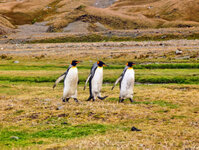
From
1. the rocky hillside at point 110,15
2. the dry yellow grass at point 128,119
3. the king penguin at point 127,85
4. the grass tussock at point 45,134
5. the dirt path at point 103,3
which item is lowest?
the grass tussock at point 45,134

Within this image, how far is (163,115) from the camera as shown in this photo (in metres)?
11.5

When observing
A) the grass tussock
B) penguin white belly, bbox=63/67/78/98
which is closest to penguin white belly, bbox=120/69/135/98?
penguin white belly, bbox=63/67/78/98

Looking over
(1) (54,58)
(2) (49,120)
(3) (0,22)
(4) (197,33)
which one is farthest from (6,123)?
(3) (0,22)

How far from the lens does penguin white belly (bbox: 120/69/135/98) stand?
14826mm

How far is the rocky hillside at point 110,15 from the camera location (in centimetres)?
8300

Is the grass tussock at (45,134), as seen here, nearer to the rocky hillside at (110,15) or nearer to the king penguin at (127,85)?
the king penguin at (127,85)

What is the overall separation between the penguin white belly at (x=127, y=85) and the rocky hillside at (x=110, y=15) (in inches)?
2554

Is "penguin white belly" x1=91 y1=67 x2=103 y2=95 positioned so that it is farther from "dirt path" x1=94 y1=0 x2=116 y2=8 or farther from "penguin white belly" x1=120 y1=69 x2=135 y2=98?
"dirt path" x1=94 y1=0 x2=116 y2=8

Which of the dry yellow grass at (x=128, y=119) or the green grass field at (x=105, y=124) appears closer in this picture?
the dry yellow grass at (x=128, y=119)

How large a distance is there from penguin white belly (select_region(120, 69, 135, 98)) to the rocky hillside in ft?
213

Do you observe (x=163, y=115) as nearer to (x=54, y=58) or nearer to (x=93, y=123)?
(x=93, y=123)

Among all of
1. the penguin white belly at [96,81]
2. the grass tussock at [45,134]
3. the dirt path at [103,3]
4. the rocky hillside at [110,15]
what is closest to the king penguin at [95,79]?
the penguin white belly at [96,81]

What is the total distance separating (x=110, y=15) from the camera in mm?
87375

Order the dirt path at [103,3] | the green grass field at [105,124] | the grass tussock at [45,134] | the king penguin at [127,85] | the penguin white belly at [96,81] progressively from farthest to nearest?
the dirt path at [103,3], the penguin white belly at [96,81], the king penguin at [127,85], the grass tussock at [45,134], the green grass field at [105,124]
